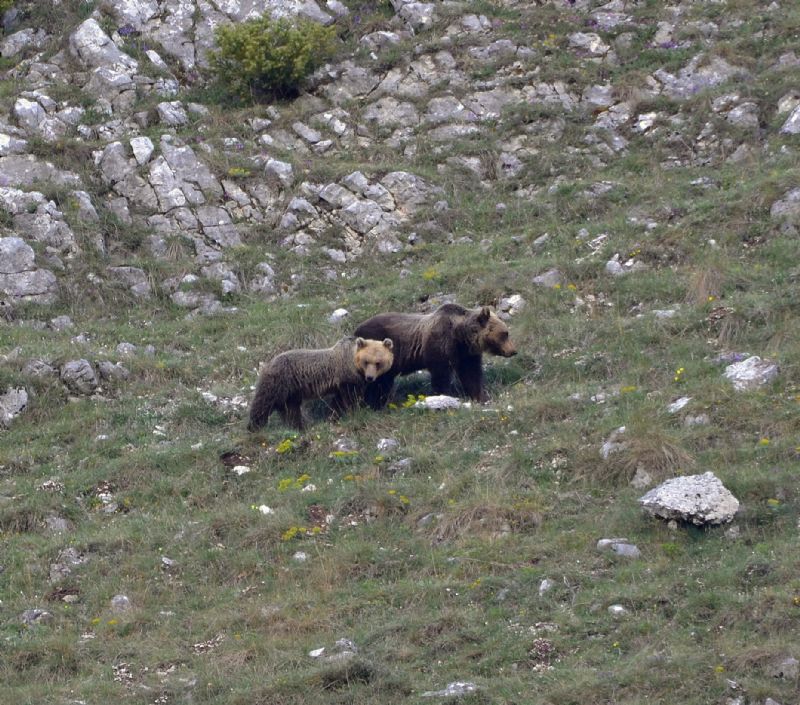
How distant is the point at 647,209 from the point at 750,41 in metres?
5.52

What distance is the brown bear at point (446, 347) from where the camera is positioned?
15.3m

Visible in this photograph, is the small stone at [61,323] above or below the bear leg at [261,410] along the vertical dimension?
above

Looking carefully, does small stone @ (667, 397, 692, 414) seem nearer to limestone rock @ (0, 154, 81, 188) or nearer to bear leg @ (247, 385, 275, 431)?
bear leg @ (247, 385, 275, 431)

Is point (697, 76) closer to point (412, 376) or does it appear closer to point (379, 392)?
point (412, 376)

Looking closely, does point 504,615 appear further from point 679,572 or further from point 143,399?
point 143,399

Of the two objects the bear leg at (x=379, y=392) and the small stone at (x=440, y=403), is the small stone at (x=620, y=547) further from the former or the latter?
the bear leg at (x=379, y=392)

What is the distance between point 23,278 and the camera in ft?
61.1

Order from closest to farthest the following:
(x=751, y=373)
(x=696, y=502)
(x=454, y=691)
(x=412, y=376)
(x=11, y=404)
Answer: (x=454, y=691), (x=696, y=502), (x=751, y=373), (x=11, y=404), (x=412, y=376)

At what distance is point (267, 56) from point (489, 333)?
9.56m

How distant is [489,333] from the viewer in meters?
15.5

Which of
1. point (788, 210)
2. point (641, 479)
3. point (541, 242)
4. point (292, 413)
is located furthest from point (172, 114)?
point (641, 479)

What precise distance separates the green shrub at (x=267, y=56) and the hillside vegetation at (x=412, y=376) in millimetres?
374

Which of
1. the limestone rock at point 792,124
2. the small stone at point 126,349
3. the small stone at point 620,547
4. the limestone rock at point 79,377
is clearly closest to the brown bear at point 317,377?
the limestone rock at point 79,377

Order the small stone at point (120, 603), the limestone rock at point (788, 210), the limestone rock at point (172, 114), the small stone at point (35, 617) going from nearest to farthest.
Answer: the small stone at point (35, 617) → the small stone at point (120, 603) → the limestone rock at point (788, 210) → the limestone rock at point (172, 114)
